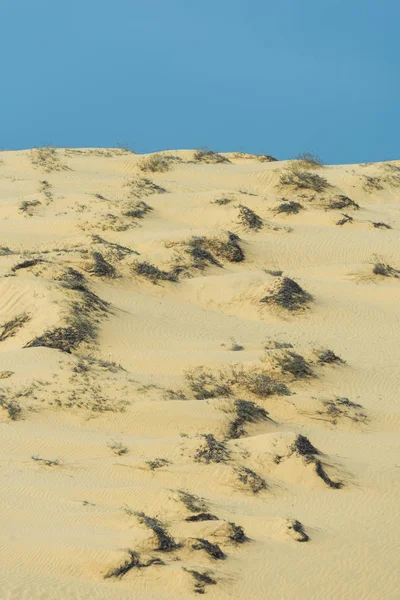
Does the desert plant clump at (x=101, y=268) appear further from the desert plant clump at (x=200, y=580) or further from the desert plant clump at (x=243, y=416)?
the desert plant clump at (x=200, y=580)

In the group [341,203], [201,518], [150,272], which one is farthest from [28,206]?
[201,518]

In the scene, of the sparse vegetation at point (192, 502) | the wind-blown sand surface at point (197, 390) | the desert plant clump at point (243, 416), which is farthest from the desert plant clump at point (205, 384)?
the sparse vegetation at point (192, 502)

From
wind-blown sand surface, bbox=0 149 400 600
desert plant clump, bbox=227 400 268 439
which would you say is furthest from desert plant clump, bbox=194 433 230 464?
desert plant clump, bbox=227 400 268 439

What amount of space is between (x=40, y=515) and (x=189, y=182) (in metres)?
20.7

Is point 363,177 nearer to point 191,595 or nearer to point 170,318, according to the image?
point 170,318

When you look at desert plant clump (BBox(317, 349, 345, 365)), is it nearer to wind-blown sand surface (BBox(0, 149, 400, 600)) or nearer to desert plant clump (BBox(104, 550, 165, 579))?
wind-blown sand surface (BBox(0, 149, 400, 600))

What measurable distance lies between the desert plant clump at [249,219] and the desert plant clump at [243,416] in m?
11.3

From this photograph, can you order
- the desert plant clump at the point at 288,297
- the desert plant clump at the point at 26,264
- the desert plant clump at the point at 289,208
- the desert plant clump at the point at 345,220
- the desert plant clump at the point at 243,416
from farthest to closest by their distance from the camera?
the desert plant clump at the point at 289,208 → the desert plant clump at the point at 345,220 → the desert plant clump at the point at 288,297 → the desert plant clump at the point at 26,264 → the desert plant clump at the point at 243,416

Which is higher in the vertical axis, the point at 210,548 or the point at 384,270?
the point at 384,270

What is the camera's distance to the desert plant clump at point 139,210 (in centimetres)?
2585

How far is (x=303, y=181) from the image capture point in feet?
94.8

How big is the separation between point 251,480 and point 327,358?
5.57m

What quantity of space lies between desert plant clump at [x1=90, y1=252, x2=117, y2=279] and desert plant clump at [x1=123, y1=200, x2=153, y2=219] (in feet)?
16.3

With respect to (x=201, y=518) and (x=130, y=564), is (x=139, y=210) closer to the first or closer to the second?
(x=201, y=518)
